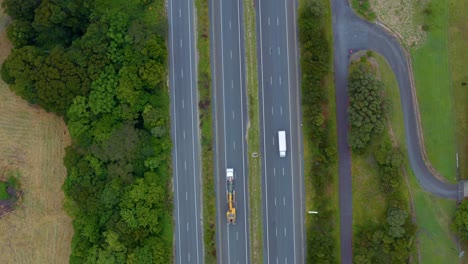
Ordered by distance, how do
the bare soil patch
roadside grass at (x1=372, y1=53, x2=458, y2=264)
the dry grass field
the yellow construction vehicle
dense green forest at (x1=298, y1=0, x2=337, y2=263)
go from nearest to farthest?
1. roadside grass at (x1=372, y1=53, x2=458, y2=264)
2. dense green forest at (x1=298, y1=0, x2=337, y2=263)
3. the yellow construction vehicle
4. the bare soil patch
5. the dry grass field

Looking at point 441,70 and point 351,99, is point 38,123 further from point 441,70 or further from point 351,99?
point 441,70

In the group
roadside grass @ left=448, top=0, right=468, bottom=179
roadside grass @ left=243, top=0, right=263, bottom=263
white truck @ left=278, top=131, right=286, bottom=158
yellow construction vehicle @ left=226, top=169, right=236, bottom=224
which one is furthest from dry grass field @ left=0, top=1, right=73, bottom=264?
roadside grass @ left=448, top=0, right=468, bottom=179

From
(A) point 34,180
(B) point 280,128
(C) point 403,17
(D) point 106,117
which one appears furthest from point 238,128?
(A) point 34,180

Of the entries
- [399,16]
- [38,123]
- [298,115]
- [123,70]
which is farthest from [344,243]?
[38,123]

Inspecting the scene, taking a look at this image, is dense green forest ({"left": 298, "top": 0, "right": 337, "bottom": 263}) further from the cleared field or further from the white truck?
the cleared field

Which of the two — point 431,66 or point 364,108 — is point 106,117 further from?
point 431,66
